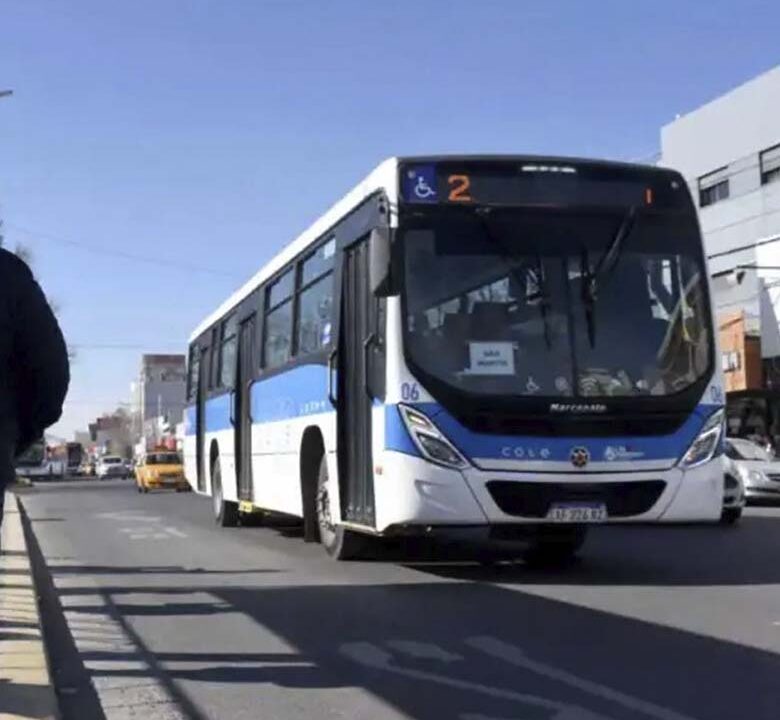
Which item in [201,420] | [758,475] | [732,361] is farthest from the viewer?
[732,361]

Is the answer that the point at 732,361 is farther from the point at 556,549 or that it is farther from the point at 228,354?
the point at 556,549

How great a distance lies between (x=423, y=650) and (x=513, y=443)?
2.69 meters

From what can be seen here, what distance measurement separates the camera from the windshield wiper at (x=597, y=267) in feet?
34.2

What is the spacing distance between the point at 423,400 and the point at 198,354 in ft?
43.3

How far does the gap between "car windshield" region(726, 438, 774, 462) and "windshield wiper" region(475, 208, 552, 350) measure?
1423 centimetres

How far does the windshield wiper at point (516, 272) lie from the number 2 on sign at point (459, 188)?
168 mm

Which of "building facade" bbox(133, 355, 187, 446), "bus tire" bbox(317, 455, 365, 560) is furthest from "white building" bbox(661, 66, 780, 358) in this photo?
"building facade" bbox(133, 355, 187, 446)

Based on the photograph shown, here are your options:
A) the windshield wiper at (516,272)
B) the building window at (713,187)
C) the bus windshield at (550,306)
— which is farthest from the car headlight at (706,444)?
the building window at (713,187)

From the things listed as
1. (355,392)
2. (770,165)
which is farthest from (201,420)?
(770,165)

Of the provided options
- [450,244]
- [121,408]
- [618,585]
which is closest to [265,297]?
[450,244]

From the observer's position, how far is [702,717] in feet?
19.5

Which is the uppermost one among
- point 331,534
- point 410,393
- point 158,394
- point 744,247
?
point 158,394

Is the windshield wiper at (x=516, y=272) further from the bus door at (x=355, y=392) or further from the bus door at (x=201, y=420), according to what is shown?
the bus door at (x=201, y=420)

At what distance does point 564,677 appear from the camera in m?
6.89
